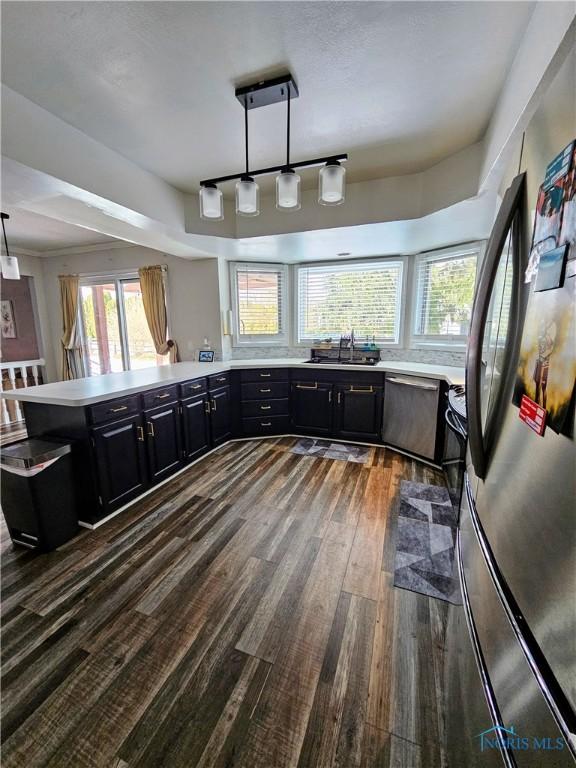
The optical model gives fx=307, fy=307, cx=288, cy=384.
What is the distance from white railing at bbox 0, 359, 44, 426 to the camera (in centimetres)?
445

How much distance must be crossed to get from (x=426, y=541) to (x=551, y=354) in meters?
1.94

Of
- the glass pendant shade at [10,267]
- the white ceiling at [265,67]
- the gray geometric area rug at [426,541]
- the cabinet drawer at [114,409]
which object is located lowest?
the gray geometric area rug at [426,541]

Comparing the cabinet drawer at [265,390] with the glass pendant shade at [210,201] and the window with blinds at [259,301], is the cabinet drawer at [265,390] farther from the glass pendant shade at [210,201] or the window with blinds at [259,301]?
the glass pendant shade at [210,201]

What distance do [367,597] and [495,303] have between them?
1575 mm

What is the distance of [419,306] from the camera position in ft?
12.2

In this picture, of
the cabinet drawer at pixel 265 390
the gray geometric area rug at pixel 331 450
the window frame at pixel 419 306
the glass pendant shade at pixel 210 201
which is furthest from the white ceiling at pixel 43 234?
the window frame at pixel 419 306

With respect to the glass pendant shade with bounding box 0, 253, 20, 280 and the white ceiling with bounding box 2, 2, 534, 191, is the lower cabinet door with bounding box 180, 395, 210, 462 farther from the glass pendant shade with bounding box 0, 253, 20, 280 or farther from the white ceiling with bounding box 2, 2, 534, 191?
the glass pendant shade with bounding box 0, 253, 20, 280

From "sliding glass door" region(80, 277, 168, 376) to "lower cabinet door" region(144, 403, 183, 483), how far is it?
176 centimetres

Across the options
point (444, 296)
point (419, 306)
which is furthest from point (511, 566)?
point (419, 306)

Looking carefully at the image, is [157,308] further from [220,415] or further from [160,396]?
[160,396]

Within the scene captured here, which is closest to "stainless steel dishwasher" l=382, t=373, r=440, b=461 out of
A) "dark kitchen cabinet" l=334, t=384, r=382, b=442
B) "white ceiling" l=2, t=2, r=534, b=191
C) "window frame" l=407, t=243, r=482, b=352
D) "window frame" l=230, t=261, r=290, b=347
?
"dark kitchen cabinet" l=334, t=384, r=382, b=442

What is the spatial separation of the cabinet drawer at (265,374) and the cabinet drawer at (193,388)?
602 mm

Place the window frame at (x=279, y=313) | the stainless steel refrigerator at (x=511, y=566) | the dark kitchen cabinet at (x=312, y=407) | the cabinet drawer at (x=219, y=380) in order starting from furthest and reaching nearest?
the window frame at (x=279, y=313) < the dark kitchen cabinet at (x=312, y=407) < the cabinet drawer at (x=219, y=380) < the stainless steel refrigerator at (x=511, y=566)

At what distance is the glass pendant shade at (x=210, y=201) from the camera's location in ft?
6.07
